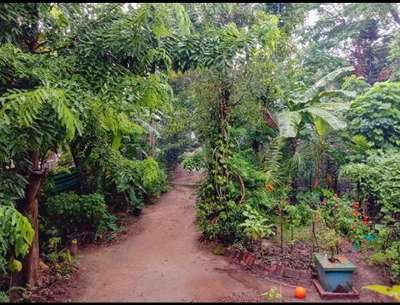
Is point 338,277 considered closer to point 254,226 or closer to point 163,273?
point 254,226

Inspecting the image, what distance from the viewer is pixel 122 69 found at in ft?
12.6

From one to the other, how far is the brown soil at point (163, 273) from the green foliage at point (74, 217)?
0.37m

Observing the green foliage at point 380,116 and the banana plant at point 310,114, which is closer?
the banana plant at point 310,114

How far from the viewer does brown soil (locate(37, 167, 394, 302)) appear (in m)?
3.94

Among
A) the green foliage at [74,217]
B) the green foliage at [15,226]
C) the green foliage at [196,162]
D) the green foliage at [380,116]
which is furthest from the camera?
the green foliage at [380,116]

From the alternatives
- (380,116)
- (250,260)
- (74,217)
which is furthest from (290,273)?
(380,116)

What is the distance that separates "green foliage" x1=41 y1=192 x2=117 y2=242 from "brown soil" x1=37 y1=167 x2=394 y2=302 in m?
0.37

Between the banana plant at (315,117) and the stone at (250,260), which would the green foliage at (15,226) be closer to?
the stone at (250,260)

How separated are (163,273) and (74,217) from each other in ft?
7.17

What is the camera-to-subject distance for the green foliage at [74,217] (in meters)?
5.73

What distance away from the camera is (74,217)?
598 centimetres

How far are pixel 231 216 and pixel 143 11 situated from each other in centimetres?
319

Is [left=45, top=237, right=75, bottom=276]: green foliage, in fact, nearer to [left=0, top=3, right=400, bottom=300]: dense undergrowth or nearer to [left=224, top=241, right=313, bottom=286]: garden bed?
[left=0, top=3, right=400, bottom=300]: dense undergrowth

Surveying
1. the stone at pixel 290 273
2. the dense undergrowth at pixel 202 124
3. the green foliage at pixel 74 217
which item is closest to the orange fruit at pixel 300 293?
the stone at pixel 290 273
